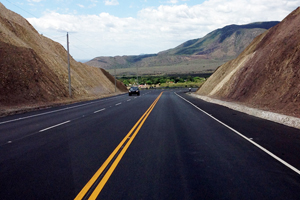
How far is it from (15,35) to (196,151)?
42.9 metres

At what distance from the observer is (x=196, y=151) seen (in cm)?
763

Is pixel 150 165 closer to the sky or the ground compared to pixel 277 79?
closer to the ground

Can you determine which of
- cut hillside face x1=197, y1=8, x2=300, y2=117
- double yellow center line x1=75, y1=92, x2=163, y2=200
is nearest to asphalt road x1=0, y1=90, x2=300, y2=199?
double yellow center line x1=75, y1=92, x2=163, y2=200

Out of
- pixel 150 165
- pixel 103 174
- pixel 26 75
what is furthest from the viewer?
pixel 26 75

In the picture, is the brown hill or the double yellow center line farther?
the brown hill

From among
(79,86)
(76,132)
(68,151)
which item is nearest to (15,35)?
(79,86)

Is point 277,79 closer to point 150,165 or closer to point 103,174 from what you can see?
point 150,165

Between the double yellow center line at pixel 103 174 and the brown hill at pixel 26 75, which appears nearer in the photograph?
the double yellow center line at pixel 103 174

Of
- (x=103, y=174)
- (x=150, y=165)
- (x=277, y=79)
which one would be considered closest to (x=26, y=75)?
(x=277, y=79)

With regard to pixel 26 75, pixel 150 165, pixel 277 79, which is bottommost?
pixel 150 165

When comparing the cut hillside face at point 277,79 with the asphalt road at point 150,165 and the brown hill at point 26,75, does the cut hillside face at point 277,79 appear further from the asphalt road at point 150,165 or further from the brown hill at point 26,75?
the brown hill at point 26,75

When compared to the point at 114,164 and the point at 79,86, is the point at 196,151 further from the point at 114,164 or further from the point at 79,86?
the point at 79,86

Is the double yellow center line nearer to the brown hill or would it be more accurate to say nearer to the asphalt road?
the asphalt road

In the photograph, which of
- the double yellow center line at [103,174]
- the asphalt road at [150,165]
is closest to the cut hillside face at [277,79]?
the asphalt road at [150,165]
